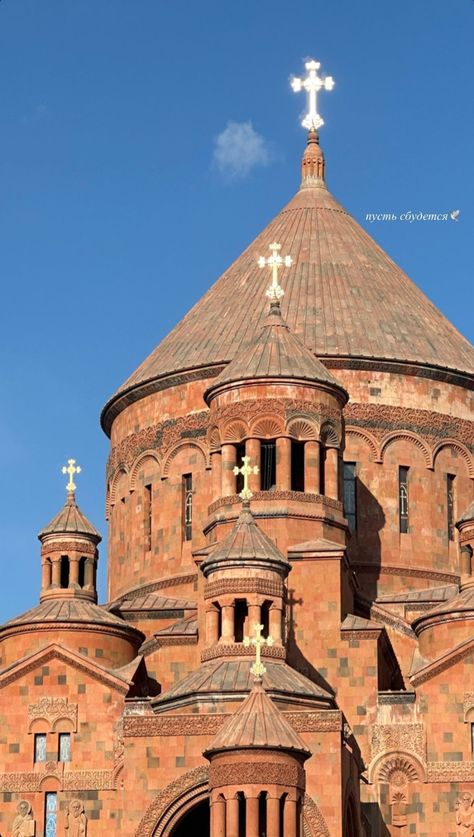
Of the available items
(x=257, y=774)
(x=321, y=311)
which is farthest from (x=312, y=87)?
(x=257, y=774)

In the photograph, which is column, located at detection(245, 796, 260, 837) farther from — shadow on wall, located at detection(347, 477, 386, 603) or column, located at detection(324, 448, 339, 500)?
shadow on wall, located at detection(347, 477, 386, 603)

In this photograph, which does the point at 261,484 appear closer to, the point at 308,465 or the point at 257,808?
the point at 308,465

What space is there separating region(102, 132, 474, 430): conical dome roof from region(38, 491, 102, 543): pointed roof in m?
6.12

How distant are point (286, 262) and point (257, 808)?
67.4 ft

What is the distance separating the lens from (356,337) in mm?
73375

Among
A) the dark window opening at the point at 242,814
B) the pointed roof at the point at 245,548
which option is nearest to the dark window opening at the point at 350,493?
the pointed roof at the point at 245,548

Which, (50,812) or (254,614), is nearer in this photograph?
(254,614)

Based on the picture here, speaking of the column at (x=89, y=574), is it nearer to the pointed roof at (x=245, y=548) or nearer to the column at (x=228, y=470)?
the column at (x=228, y=470)

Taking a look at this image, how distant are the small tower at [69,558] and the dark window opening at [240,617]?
24.6 feet

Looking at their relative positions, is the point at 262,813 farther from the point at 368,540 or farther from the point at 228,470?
the point at 368,540

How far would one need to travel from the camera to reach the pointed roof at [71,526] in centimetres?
6888

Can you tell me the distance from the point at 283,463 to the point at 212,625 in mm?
5486

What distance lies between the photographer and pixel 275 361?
2628 inches

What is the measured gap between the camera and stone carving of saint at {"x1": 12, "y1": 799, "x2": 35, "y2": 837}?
6231 cm
